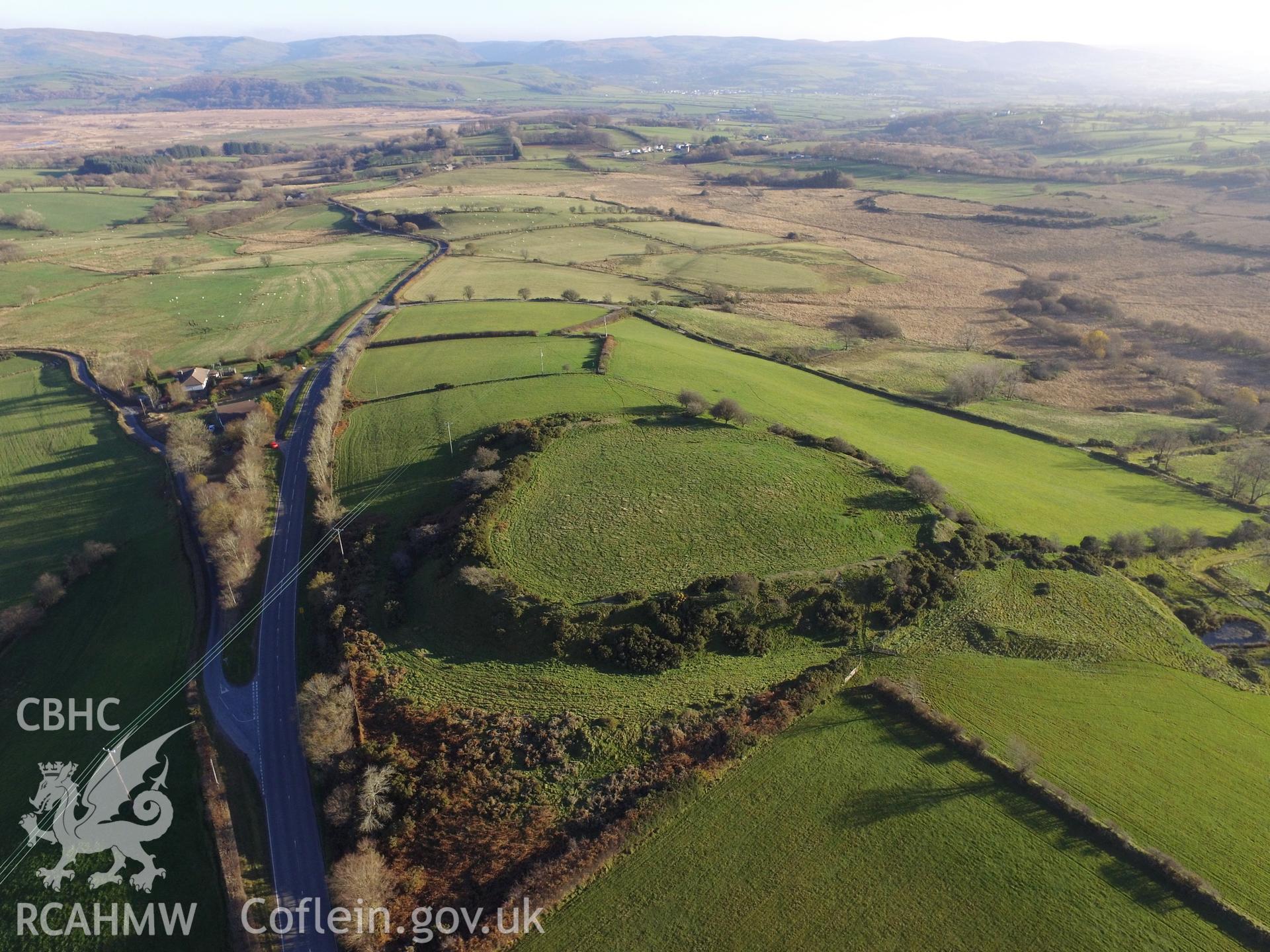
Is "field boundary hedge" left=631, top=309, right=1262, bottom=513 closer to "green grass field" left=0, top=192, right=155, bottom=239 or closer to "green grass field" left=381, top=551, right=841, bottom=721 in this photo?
"green grass field" left=381, top=551, right=841, bottom=721

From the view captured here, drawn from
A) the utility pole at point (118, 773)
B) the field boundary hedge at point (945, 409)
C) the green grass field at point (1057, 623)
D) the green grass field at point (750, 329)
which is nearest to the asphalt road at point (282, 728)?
the utility pole at point (118, 773)

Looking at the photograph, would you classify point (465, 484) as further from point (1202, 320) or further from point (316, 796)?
point (1202, 320)

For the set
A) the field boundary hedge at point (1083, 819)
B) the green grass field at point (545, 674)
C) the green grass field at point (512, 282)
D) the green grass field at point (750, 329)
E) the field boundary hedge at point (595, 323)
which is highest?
the green grass field at point (512, 282)

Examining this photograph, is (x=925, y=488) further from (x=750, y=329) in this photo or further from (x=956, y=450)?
(x=750, y=329)

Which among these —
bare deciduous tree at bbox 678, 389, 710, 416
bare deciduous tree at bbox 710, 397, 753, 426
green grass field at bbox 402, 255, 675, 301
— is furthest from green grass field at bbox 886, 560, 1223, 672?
green grass field at bbox 402, 255, 675, 301

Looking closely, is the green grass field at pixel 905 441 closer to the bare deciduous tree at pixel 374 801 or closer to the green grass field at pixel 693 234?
the bare deciduous tree at pixel 374 801

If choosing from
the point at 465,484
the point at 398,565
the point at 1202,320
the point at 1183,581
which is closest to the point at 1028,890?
the point at 1183,581
